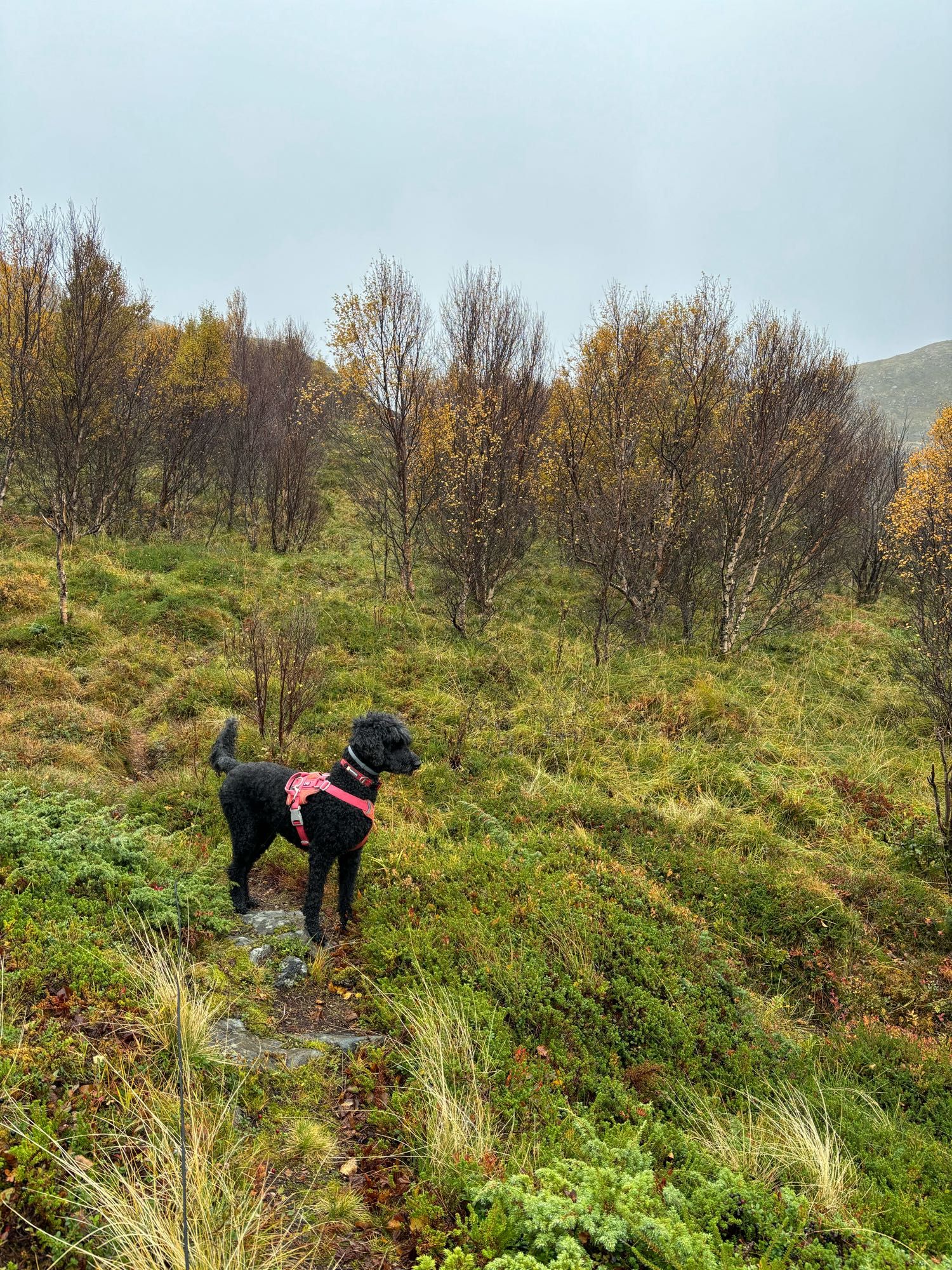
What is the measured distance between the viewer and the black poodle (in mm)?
3746

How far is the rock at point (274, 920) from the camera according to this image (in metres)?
3.97

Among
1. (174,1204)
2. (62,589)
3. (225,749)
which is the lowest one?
(174,1204)

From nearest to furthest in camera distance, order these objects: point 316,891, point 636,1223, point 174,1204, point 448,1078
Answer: point 174,1204, point 636,1223, point 448,1078, point 316,891

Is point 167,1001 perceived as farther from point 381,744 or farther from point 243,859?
point 381,744

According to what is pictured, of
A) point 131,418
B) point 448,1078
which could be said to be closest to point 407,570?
point 131,418

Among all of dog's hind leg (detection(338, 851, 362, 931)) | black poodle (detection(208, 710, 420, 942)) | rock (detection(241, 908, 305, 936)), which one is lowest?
rock (detection(241, 908, 305, 936))

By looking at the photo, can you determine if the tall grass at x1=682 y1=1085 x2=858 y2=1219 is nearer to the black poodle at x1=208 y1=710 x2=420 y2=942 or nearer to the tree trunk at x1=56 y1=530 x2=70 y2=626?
the black poodle at x1=208 y1=710 x2=420 y2=942

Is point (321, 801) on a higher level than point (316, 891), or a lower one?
higher

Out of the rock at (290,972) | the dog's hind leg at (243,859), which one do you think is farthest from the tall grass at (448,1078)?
the dog's hind leg at (243,859)

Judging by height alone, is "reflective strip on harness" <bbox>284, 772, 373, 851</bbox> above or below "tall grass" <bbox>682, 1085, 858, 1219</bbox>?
above

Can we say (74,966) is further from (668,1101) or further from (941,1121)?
(941,1121)

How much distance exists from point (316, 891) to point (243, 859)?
618 millimetres

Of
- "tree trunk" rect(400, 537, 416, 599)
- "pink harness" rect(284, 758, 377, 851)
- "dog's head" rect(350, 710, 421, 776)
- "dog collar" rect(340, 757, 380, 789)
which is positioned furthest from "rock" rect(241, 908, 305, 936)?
"tree trunk" rect(400, 537, 416, 599)

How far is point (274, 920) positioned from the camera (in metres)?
4.08
